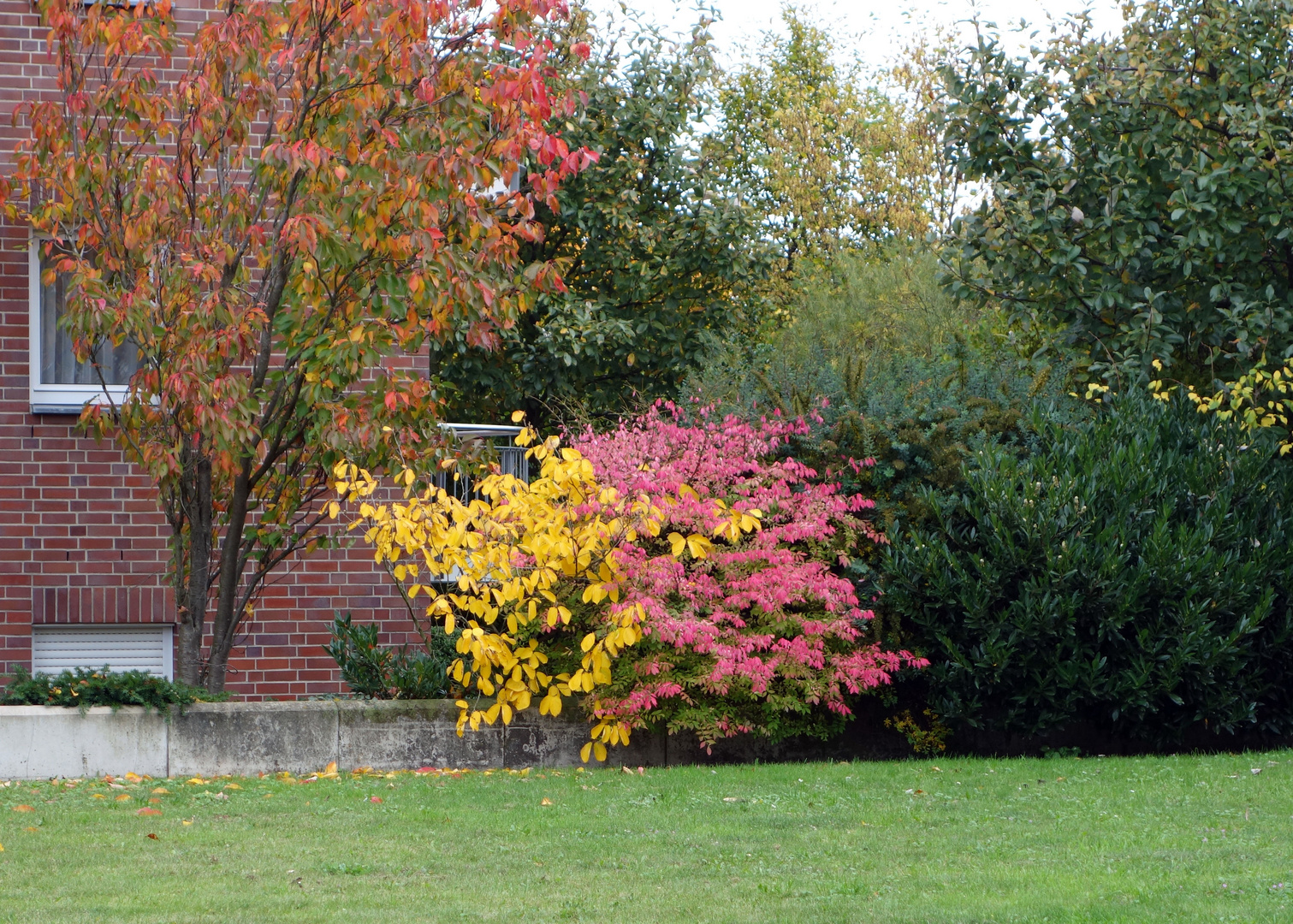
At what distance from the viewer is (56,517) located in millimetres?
11086

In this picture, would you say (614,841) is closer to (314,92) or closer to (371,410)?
(371,410)

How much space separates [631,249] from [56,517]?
9287 millimetres

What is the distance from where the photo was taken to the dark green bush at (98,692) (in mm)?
9242

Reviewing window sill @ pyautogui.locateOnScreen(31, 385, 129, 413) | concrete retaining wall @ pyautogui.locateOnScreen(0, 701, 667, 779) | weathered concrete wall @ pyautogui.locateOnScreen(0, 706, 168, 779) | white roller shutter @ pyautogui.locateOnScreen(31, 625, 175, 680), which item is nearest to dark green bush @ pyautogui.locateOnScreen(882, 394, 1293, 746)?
concrete retaining wall @ pyautogui.locateOnScreen(0, 701, 667, 779)

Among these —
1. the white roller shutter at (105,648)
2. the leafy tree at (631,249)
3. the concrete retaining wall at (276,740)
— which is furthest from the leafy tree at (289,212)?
the leafy tree at (631,249)

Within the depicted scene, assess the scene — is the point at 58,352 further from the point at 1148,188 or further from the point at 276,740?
the point at 1148,188

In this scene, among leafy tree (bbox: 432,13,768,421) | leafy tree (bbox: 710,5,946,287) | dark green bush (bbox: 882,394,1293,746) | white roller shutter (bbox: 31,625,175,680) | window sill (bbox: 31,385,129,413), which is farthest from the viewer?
leafy tree (bbox: 710,5,946,287)

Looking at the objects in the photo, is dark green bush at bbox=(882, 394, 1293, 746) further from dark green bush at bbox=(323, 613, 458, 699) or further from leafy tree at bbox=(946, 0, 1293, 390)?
dark green bush at bbox=(323, 613, 458, 699)

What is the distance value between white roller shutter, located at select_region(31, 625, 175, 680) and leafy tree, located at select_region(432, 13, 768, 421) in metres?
6.92

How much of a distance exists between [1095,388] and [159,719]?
751 cm

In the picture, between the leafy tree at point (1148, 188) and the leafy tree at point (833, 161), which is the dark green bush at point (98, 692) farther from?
the leafy tree at point (833, 161)

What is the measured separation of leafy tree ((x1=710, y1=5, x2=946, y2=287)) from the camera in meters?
30.1

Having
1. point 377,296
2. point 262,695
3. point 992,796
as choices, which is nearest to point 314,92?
point 377,296

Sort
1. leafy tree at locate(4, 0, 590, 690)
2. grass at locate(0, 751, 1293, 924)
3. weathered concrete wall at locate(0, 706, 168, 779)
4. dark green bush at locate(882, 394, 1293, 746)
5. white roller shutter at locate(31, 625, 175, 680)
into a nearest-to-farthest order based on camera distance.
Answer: grass at locate(0, 751, 1293, 924) → leafy tree at locate(4, 0, 590, 690) → weathered concrete wall at locate(0, 706, 168, 779) → dark green bush at locate(882, 394, 1293, 746) → white roller shutter at locate(31, 625, 175, 680)
